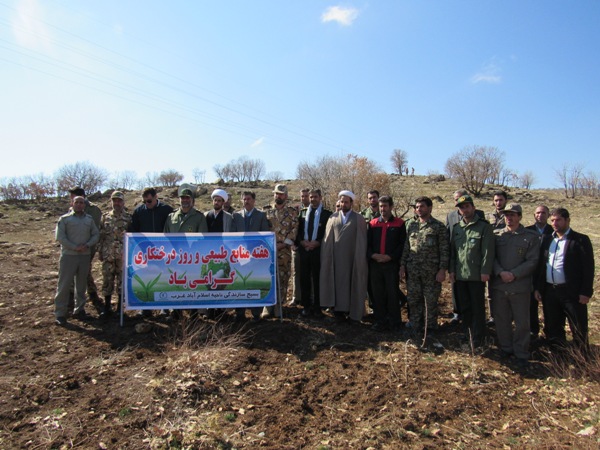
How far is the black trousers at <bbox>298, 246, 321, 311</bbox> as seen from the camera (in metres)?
6.09

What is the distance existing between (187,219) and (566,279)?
5.17 metres

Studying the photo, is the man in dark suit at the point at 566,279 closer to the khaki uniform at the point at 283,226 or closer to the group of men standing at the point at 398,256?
the group of men standing at the point at 398,256

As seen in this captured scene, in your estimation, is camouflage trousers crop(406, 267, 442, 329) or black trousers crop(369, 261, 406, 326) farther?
black trousers crop(369, 261, 406, 326)

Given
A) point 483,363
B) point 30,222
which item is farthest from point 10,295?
point 30,222

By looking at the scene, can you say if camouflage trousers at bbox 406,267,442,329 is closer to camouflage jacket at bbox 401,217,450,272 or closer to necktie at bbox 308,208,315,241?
camouflage jacket at bbox 401,217,450,272

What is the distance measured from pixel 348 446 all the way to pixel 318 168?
38.7 meters

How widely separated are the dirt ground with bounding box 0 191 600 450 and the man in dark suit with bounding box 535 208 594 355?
0.41m

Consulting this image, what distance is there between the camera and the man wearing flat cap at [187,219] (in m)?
5.72

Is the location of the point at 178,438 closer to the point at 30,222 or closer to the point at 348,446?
the point at 348,446


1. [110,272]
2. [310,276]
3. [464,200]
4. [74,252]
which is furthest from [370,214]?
[74,252]

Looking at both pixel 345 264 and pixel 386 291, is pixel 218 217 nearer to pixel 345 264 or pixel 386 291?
pixel 345 264

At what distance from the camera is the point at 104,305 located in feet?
20.5

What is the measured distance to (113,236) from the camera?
6.03m

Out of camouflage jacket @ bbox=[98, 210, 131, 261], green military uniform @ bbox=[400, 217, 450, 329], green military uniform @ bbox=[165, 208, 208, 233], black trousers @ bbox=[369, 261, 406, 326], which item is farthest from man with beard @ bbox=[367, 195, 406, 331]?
camouflage jacket @ bbox=[98, 210, 131, 261]
